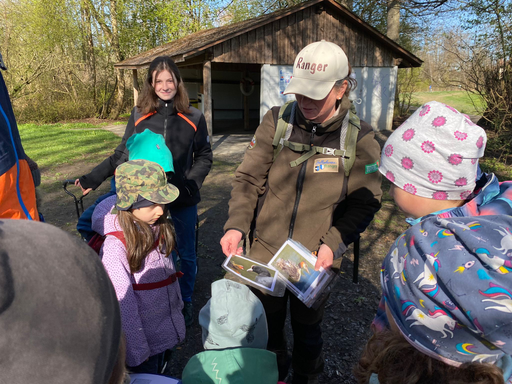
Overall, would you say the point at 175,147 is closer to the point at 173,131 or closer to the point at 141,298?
the point at 173,131

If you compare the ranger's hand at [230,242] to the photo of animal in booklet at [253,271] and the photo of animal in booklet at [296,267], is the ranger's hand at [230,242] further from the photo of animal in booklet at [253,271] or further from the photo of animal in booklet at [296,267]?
A: the photo of animal in booklet at [296,267]

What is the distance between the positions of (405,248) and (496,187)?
14.2 inches

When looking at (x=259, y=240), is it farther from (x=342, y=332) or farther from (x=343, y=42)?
(x=343, y=42)

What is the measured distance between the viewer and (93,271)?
0.60 m

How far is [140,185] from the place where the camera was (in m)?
1.96

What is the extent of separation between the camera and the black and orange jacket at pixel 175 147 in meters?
2.86

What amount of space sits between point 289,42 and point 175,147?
438 inches

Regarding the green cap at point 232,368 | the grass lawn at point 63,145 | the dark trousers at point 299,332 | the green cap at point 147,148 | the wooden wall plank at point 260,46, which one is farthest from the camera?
the wooden wall plank at point 260,46

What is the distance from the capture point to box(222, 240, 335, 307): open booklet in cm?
192

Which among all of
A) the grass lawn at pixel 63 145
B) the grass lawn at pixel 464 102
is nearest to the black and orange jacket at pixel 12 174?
the grass lawn at pixel 63 145

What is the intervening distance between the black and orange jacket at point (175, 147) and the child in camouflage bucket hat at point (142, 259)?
0.79 meters

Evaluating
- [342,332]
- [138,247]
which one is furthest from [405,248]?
[342,332]

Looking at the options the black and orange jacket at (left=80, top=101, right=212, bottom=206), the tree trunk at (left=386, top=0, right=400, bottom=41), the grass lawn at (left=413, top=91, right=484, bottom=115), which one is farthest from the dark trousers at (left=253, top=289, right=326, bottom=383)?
the tree trunk at (left=386, top=0, right=400, bottom=41)

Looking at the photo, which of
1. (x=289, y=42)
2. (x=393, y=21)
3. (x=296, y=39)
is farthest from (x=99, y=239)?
(x=393, y=21)
